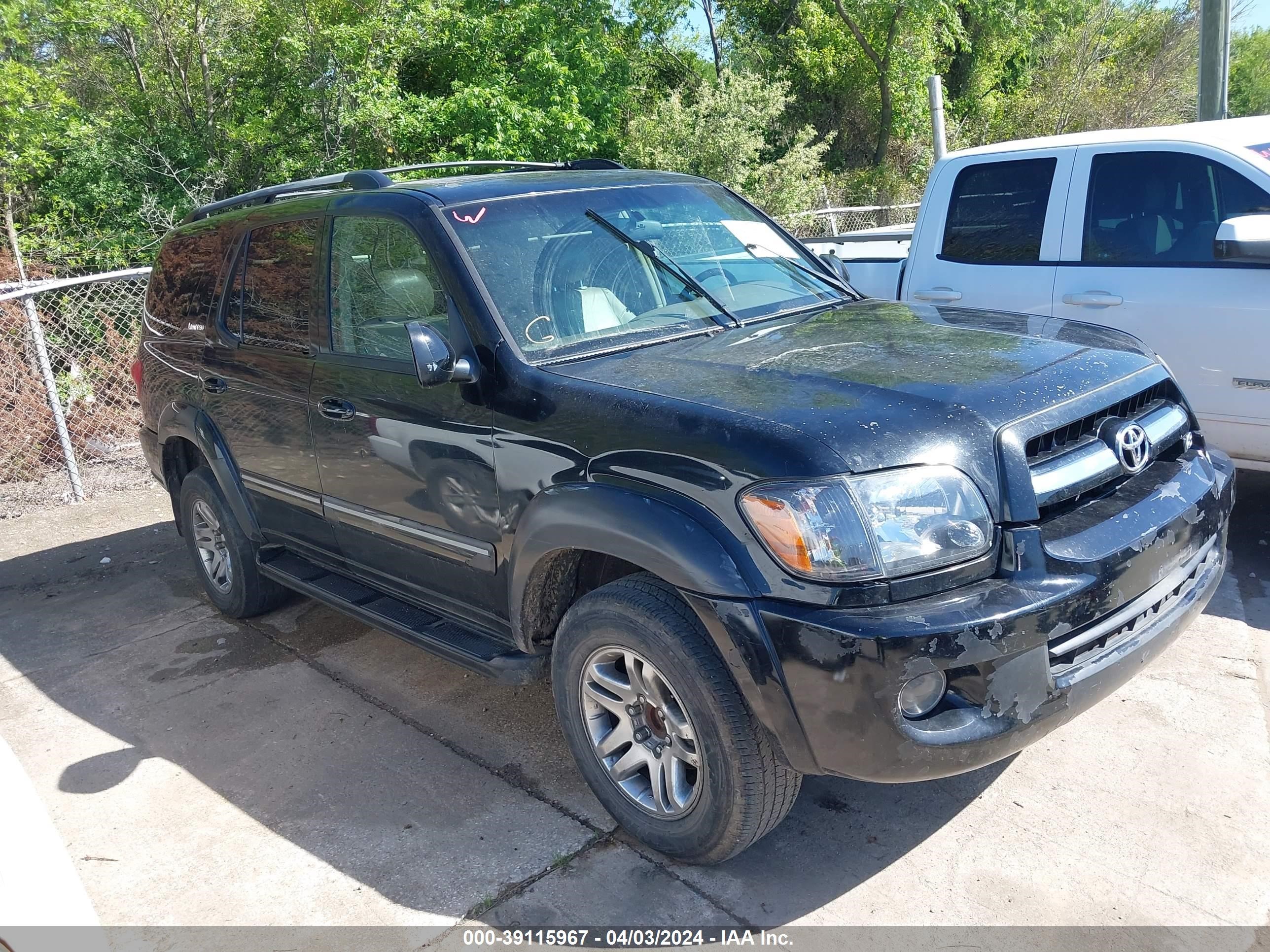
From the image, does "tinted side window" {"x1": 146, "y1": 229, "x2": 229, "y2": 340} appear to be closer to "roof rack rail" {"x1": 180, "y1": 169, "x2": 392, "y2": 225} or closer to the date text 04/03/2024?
"roof rack rail" {"x1": 180, "y1": 169, "x2": 392, "y2": 225}

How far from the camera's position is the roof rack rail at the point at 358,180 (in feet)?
13.8

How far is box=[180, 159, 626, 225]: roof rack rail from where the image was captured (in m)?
4.20

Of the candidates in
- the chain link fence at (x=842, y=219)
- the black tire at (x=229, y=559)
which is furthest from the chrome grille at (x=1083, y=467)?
the chain link fence at (x=842, y=219)

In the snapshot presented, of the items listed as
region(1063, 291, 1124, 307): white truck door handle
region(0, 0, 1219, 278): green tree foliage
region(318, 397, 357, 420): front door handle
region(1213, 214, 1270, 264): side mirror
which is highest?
region(0, 0, 1219, 278): green tree foliage

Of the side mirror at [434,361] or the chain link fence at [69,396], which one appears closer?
the side mirror at [434,361]

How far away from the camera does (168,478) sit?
18.0 ft

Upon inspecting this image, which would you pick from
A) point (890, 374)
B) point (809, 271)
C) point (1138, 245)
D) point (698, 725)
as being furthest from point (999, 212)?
point (698, 725)

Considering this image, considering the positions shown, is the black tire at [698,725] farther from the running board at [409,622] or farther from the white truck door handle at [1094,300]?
the white truck door handle at [1094,300]

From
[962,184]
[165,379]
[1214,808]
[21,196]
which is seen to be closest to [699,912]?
[1214,808]

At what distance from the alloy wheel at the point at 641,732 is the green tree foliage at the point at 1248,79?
126ft

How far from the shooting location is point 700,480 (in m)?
2.70

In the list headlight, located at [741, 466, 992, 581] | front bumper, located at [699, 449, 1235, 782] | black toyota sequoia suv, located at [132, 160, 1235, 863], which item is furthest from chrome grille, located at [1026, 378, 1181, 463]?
headlight, located at [741, 466, 992, 581]

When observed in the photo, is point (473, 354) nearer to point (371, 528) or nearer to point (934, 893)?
point (371, 528)

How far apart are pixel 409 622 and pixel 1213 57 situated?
885 cm
